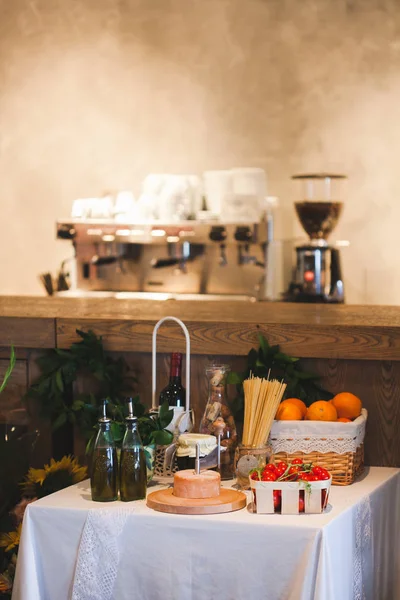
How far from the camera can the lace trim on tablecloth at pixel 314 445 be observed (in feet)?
8.47

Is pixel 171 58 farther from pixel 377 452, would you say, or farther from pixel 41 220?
pixel 377 452

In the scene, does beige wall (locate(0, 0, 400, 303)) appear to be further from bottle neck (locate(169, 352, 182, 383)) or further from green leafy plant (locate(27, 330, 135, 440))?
bottle neck (locate(169, 352, 182, 383))

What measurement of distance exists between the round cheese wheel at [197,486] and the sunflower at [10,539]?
0.71 m

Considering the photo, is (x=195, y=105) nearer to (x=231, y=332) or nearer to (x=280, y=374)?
(x=231, y=332)

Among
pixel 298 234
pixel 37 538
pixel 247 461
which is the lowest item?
pixel 37 538

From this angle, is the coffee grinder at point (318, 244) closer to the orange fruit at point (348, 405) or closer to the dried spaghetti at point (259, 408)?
the orange fruit at point (348, 405)

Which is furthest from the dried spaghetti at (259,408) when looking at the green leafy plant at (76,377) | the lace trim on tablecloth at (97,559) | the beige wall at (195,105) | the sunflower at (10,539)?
the beige wall at (195,105)

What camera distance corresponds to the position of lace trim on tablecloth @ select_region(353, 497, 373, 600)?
236 cm

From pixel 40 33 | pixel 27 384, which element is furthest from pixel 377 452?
pixel 40 33

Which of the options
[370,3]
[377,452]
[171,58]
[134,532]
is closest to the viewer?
[134,532]

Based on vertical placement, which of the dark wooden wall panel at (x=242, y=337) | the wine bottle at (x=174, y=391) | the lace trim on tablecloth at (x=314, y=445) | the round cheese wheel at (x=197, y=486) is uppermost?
the dark wooden wall panel at (x=242, y=337)

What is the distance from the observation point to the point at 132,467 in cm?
237

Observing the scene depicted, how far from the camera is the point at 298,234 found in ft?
21.6

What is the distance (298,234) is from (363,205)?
0.52m
